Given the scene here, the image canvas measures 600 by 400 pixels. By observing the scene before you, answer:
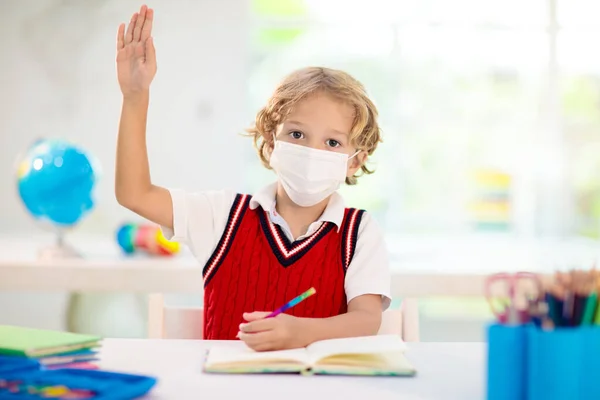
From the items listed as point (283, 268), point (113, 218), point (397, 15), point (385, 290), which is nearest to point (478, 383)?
point (385, 290)

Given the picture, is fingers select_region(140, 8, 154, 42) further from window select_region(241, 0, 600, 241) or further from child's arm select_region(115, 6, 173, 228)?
window select_region(241, 0, 600, 241)

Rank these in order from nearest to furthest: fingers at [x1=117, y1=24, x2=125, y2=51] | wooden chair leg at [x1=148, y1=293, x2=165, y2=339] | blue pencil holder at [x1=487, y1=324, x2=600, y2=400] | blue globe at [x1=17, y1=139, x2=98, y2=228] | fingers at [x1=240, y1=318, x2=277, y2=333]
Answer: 1. blue pencil holder at [x1=487, y1=324, x2=600, y2=400]
2. fingers at [x1=240, y1=318, x2=277, y2=333]
3. fingers at [x1=117, y1=24, x2=125, y2=51]
4. wooden chair leg at [x1=148, y1=293, x2=165, y2=339]
5. blue globe at [x1=17, y1=139, x2=98, y2=228]

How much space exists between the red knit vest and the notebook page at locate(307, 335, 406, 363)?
1.21 ft

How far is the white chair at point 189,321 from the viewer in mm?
1484

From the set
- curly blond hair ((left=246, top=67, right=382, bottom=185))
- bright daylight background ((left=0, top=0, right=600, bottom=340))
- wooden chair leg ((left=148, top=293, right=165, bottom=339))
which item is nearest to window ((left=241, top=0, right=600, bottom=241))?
bright daylight background ((left=0, top=0, right=600, bottom=340))

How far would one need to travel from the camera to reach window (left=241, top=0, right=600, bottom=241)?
517cm

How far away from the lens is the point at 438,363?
1.14 metres

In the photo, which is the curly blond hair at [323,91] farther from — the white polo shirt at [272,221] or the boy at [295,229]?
the white polo shirt at [272,221]

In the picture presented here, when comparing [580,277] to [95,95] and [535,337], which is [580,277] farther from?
[95,95]

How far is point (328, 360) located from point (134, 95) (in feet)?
1.96

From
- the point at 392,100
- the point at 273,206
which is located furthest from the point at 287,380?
the point at 392,100

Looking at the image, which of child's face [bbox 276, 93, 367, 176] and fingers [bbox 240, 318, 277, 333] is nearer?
fingers [bbox 240, 318, 277, 333]

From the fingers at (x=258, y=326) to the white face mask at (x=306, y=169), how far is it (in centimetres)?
45

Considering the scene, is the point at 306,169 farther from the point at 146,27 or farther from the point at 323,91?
the point at 146,27
